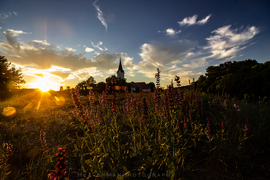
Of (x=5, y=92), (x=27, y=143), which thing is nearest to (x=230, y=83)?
(x=27, y=143)

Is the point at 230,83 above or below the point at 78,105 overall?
above

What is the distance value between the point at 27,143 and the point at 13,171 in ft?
2.56

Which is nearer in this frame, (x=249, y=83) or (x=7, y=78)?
(x=249, y=83)

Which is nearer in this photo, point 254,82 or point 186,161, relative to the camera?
point 186,161

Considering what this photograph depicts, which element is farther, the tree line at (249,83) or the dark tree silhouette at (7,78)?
the dark tree silhouette at (7,78)

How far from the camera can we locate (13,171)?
2119 millimetres

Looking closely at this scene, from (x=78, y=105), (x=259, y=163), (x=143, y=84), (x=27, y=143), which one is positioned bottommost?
(x=259, y=163)

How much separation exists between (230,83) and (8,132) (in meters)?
13.5

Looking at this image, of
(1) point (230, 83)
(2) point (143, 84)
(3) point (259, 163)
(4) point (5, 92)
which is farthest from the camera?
(2) point (143, 84)

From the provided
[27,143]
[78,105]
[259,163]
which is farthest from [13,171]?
[259,163]

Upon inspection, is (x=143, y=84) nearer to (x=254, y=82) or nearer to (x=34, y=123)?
(x=254, y=82)

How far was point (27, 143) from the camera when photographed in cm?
278

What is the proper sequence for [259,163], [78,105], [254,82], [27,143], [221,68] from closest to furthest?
[78,105] → [259,163] → [27,143] → [254,82] → [221,68]

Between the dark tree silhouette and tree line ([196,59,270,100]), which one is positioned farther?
the dark tree silhouette
